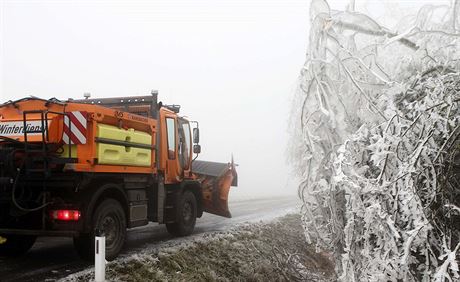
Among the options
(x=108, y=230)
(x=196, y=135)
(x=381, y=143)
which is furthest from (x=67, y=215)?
(x=381, y=143)

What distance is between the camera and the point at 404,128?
452 cm

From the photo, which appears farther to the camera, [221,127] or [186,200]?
[221,127]

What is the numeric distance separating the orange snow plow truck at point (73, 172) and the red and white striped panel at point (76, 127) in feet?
0.05

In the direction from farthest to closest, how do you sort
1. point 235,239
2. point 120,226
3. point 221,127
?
point 221,127, point 235,239, point 120,226

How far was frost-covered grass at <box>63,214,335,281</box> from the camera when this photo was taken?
21.1 ft

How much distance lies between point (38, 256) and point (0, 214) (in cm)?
111

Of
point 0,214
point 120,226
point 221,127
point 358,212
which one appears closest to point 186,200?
point 120,226

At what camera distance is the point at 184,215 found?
382 inches

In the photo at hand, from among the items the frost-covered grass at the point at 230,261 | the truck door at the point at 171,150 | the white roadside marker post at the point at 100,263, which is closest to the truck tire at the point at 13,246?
the frost-covered grass at the point at 230,261

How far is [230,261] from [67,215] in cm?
307

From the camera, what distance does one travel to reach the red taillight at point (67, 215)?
21.0 ft

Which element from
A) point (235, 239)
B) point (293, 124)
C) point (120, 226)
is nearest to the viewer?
point (293, 124)

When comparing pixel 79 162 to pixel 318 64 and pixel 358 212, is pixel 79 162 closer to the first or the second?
pixel 318 64

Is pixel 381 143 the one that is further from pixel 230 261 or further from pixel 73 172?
pixel 230 261
